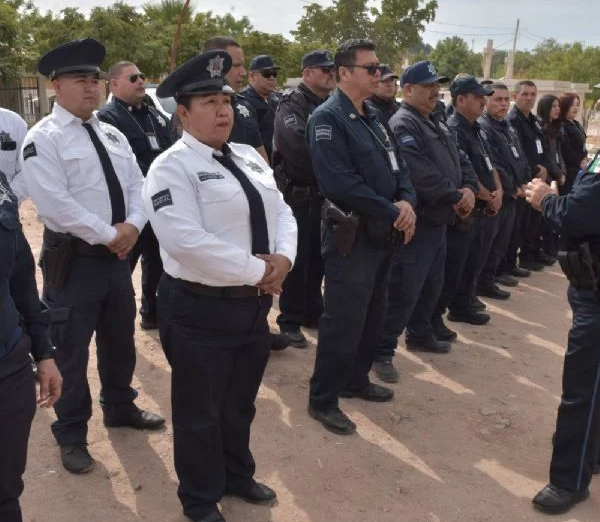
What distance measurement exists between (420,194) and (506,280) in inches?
116

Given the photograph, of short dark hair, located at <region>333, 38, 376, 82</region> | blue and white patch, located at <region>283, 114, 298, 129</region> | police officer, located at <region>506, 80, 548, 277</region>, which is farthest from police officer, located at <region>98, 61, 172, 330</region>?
police officer, located at <region>506, 80, 548, 277</region>

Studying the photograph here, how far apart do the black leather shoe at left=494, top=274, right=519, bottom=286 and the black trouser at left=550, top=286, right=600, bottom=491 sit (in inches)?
153

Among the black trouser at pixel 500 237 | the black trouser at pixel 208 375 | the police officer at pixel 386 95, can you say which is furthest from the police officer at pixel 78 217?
the black trouser at pixel 500 237

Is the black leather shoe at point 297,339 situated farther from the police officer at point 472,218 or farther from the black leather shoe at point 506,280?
the black leather shoe at point 506,280

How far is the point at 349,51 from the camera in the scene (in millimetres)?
3475

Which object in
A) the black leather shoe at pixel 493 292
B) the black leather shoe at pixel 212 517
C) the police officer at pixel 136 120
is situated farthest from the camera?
the black leather shoe at pixel 493 292

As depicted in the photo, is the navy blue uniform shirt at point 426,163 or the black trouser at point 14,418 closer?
the black trouser at point 14,418

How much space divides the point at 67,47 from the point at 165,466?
2111mm

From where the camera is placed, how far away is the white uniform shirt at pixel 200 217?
7.84ft

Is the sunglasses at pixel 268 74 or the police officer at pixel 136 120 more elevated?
the sunglasses at pixel 268 74

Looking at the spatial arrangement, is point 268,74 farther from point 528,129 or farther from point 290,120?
point 528,129

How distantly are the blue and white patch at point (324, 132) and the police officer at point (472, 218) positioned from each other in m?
1.89

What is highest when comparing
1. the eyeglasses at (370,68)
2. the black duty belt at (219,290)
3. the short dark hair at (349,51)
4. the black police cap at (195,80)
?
the short dark hair at (349,51)

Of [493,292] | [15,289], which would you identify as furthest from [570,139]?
[15,289]
